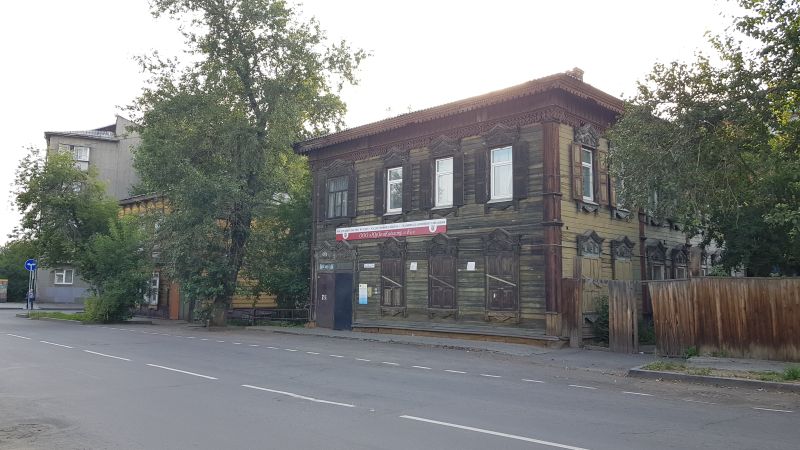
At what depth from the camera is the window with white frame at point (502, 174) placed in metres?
20.2

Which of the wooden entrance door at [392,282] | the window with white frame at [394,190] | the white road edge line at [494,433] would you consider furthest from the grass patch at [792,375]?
the window with white frame at [394,190]

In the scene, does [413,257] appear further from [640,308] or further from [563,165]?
[640,308]

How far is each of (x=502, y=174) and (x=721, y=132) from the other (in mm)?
7405

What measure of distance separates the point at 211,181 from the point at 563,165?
1402 cm

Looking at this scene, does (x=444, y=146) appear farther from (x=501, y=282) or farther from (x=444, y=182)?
(x=501, y=282)

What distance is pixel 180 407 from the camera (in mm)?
8867

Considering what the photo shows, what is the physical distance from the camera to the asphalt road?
7059 mm

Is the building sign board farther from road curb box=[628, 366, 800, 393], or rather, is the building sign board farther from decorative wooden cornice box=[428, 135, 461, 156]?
road curb box=[628, 366, 800, 393]

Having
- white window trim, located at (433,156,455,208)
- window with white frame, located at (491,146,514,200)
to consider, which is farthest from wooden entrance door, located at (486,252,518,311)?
white window trim, located at (433,156,455,208)

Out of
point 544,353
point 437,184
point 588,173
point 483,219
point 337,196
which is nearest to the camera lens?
point 544,353

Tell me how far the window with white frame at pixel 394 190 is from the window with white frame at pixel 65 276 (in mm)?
41422

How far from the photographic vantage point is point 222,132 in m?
26.8

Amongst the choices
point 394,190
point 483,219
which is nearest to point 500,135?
point 483,219

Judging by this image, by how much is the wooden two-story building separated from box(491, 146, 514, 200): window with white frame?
0.12ft
